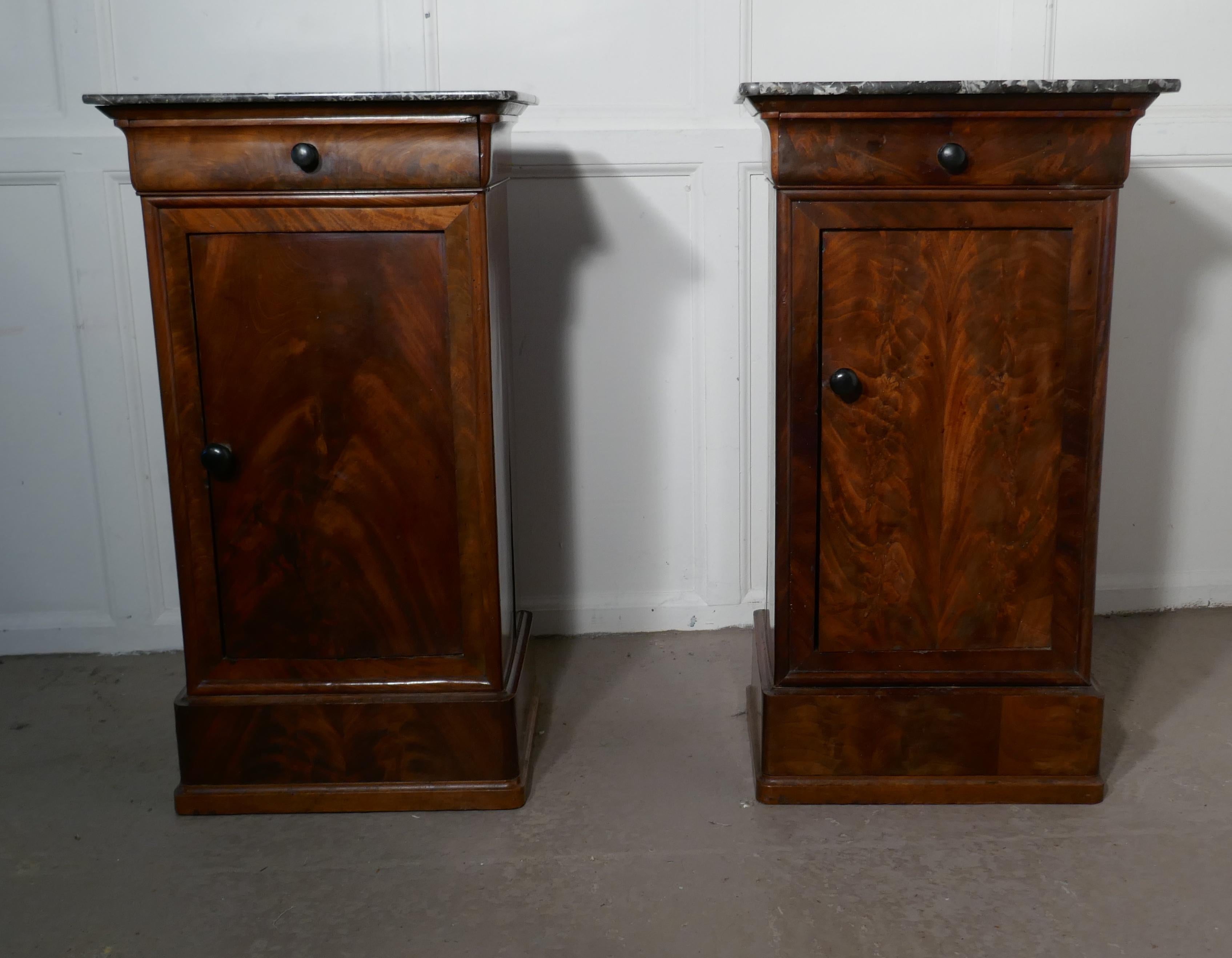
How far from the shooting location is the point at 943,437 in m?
1.86

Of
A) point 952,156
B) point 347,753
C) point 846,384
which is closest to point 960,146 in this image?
point 952,156

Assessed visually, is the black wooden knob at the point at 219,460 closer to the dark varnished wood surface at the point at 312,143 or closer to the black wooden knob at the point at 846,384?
the dark varnished wood surface at the point at 312,143

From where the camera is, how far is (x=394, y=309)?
1.82m

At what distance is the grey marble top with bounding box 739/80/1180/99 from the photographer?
1672mm

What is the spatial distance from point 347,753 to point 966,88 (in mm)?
1389

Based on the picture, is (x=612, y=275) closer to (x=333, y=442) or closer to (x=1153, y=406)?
(x=333, y=442)

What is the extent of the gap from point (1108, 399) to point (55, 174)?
224cm

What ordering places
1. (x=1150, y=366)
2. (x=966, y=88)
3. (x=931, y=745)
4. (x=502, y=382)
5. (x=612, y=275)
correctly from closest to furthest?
(x=966, y=88) < (x=931, y=745) < (x=502, y=382) < (x=612, y=275) < (x=1150, y=366)

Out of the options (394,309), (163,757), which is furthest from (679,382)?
(163,757)

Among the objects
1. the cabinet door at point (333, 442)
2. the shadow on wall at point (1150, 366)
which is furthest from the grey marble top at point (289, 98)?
the shadow on wall at point (1150, 366)

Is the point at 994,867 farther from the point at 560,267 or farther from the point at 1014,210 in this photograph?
the point at 560,267

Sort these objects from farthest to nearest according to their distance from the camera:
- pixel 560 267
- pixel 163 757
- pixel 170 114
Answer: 1. pixel 560 267
2. pixel 163 757
3. pixel 170 114

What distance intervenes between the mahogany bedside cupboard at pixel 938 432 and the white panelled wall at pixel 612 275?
545 mm

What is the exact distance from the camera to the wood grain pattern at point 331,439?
181 centimetres
